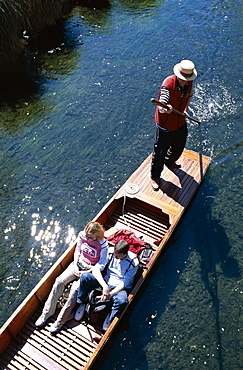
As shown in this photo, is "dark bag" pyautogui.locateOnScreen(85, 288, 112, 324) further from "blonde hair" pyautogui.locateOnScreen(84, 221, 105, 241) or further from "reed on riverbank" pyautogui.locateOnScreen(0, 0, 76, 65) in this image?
"reed on riverbank" pyautogui.locateOnScreen(0, 0, 76, 65)

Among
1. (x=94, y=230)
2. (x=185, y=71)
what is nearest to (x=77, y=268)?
(x=94, y=230)

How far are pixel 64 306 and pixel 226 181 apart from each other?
5.10 metres

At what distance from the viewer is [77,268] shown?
5.77 m

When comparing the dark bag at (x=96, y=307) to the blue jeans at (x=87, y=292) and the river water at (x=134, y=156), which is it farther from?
the river water at (x=134, y=156)

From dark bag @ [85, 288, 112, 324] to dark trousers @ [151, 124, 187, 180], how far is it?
3.08 m

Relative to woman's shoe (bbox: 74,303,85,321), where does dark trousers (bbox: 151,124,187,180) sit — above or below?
above

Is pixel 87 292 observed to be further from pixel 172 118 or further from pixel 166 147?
pixel 172 118

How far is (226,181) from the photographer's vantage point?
28.2 ft

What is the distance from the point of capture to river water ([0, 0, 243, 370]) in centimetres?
627

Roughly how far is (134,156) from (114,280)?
4.39 meters

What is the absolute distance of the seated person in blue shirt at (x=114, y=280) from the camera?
5441 mm

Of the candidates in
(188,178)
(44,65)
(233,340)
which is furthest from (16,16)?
(233,340)

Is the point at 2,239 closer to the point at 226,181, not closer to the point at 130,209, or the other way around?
the point at 130,209

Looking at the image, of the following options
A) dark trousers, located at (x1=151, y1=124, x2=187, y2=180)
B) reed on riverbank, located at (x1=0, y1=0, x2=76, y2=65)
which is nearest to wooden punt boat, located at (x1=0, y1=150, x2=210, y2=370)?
dark trousers, located at (x1=151, y1=124, x2=187, y2=180)
